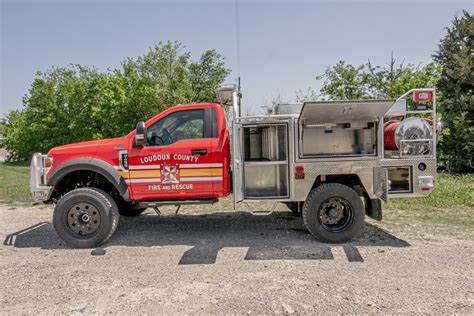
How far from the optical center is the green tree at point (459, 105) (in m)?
16.2

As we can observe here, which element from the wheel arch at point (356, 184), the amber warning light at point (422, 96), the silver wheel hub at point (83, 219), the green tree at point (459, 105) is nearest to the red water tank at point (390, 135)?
the amber warning light at point (422, 96)

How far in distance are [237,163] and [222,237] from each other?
4.65ft

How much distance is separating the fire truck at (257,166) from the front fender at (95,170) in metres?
0.02

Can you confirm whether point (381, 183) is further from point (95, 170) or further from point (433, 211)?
point (95, 170)

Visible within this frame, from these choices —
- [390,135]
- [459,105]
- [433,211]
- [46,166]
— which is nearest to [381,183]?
[390,135]

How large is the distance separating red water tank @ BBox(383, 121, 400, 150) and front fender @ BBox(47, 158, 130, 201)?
13.9 feet

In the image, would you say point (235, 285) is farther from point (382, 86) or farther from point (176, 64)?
point (176, 64)

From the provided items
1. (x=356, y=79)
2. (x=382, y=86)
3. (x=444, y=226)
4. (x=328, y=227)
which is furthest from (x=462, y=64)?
(x=328, y=227)

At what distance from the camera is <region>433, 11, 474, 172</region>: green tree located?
16.2m

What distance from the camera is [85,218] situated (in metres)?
5.72

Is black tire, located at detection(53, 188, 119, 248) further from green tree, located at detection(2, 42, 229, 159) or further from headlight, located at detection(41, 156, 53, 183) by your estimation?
green tree, located at detection(2, 42, 229, 159)

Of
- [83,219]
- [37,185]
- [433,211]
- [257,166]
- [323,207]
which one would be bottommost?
[433,211]

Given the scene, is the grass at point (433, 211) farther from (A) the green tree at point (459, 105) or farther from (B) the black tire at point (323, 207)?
(A) the green tree at point (459, 105)

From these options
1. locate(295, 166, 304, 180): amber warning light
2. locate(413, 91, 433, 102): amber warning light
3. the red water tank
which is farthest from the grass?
locate(413, 91, 433, 102): amber warning light
